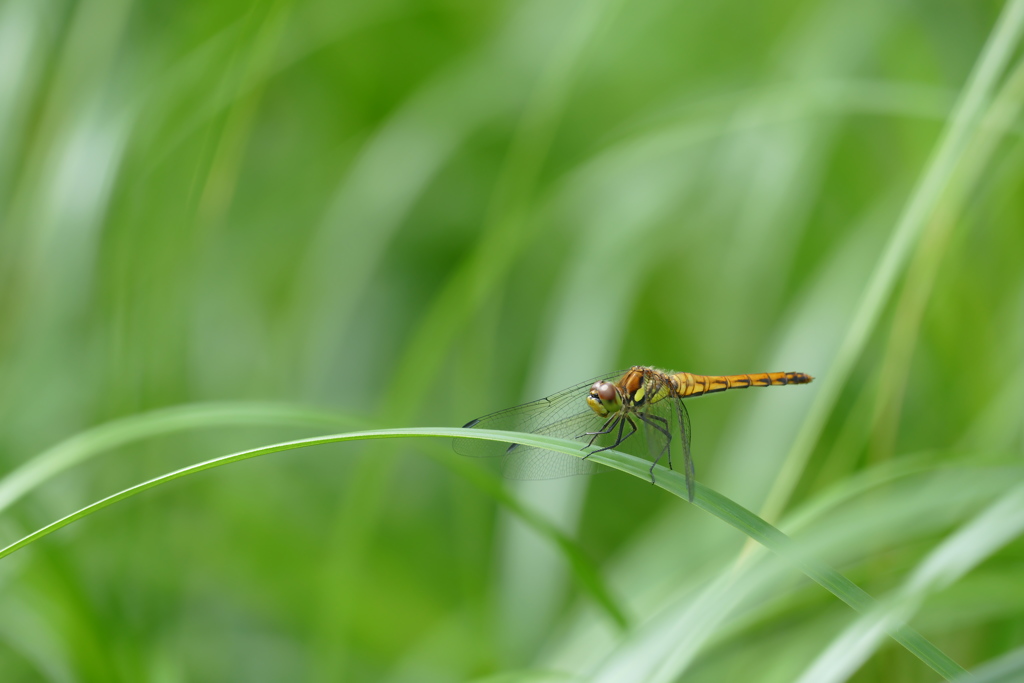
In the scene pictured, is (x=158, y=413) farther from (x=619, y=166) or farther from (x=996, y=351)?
(x=996, y=351)

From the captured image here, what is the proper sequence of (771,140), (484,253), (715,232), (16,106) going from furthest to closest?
(715,232), (771,140), (16,106), (484,253)

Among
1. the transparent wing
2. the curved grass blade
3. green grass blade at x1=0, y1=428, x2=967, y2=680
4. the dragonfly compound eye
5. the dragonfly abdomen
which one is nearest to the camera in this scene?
green grass blade at x1=0, y1=428, x2=967, y2=680

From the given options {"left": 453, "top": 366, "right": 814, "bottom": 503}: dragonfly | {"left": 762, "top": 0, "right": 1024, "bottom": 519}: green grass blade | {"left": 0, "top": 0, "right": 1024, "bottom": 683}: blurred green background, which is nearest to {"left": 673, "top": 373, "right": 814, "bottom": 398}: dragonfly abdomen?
{"left": 453, "top": 366, "right": 814, "bottom": 503}: dragonfly

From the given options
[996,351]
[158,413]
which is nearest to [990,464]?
[996,351]

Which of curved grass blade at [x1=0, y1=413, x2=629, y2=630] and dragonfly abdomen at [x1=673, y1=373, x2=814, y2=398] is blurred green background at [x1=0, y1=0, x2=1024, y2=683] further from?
dragonfly abdomen at [x1=673, y1=373, x2=814, y2=398]

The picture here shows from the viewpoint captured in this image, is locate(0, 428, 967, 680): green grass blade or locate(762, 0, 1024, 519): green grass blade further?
locate(762, 0, 1024, 519): green grass blade

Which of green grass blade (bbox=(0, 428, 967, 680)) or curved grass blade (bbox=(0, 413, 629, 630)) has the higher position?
curved grass blade (bbox=(0, 413, 629, 630))
